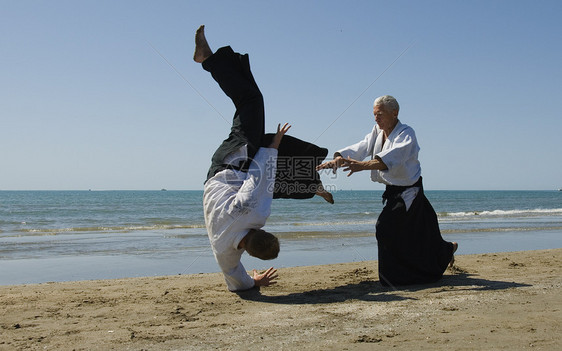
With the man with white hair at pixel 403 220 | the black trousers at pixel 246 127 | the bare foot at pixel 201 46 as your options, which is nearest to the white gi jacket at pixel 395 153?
the man with white hair at pixel 403 220

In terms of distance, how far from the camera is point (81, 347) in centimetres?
288

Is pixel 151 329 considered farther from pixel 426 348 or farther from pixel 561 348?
pixel 561 348

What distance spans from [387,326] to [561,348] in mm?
963

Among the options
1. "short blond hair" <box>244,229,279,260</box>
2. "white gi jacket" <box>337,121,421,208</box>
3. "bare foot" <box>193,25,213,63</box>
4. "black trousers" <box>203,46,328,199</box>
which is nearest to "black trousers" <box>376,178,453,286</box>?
"white gi jacket" <box>337,121,421,208</box>

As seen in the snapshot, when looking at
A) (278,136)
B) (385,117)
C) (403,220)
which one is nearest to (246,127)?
(278,136)

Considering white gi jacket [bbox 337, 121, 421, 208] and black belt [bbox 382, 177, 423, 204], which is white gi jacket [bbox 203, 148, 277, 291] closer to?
white gi jacket [bbox 337, 121, 421, 208]

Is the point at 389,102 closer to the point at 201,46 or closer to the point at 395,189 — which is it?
the point at 395,189

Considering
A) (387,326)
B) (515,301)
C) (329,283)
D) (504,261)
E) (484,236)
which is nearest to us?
(387,326)

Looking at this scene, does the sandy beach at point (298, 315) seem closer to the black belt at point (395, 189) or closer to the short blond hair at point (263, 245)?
the short blond hair at point (263, 245)

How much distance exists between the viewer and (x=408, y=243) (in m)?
4.55

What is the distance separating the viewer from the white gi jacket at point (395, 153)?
4.27m

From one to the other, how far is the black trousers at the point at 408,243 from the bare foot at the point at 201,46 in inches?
83.1

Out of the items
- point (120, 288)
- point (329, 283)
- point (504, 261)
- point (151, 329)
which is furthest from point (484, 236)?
point (151, 329)

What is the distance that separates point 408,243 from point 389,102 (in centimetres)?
132
